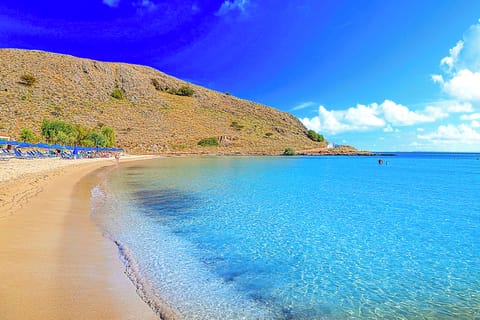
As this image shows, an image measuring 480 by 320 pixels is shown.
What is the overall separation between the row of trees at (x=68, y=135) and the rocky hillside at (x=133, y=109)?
8396 mm

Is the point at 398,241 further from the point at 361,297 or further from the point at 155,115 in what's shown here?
the point at 155,115

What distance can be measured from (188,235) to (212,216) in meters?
2.37

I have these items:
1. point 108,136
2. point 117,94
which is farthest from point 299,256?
point 117,94

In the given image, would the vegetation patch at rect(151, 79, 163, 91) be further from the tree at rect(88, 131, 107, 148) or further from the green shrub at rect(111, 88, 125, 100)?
the tree at rect(88, 131, 107, 148)

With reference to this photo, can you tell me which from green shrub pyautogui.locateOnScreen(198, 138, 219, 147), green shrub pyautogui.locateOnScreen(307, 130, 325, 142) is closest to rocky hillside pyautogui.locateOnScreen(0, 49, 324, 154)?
green shrub pyautogui.locateOnScreen(198, 138, 219, 147)

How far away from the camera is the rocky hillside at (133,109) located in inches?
2653

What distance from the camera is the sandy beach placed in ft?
12.6

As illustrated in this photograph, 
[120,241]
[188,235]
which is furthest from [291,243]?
[120,241]

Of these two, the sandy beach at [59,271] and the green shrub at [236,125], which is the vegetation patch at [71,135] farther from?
the sandy beach at [59,271]

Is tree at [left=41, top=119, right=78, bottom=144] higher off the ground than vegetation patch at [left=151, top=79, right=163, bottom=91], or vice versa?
vegetation patch at [left=151, top=79, right=163, bottom=91]

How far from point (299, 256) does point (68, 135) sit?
178 ft

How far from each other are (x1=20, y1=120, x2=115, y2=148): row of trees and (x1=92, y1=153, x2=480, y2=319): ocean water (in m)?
43.3

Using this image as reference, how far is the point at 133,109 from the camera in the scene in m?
82.8

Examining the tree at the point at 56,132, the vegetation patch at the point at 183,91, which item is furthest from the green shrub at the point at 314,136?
the tree at the point at 56,132
